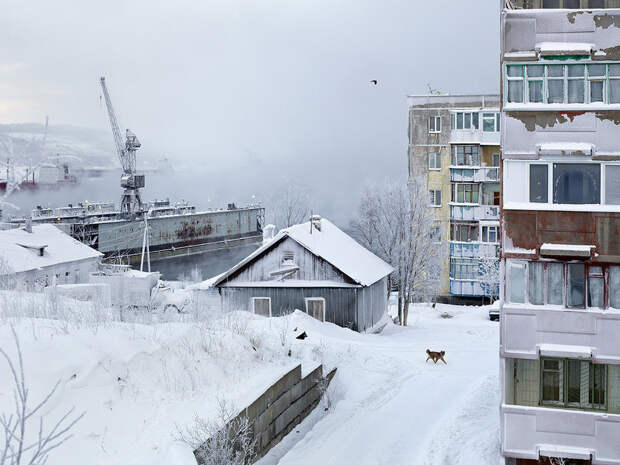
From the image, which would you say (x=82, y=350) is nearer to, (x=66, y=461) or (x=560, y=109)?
(x=66, y=461)

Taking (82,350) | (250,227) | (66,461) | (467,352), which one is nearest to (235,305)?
(467,352)

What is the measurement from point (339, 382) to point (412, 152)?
35894 mm

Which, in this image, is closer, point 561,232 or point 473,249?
point 561,232

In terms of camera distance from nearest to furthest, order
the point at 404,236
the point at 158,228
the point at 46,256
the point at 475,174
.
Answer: the point at 404,236
the point at 46,256
the point at 475,174
the point at 158,228

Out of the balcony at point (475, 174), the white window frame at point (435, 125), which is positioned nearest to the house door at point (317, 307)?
the balcony at point (475, 174)

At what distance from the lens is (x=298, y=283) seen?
33.8 meters

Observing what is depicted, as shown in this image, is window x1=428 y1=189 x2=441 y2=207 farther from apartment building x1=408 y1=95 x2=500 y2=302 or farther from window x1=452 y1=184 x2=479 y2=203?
window x1=452 y1=184 x2=479 y2=203

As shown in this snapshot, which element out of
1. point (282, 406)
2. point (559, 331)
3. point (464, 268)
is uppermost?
point (559, 331)

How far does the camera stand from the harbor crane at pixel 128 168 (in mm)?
114750

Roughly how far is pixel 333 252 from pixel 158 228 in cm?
7657

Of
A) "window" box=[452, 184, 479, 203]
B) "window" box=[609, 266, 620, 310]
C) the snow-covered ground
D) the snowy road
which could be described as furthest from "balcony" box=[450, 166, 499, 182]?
"window" box=[609, 266, 620, 310]

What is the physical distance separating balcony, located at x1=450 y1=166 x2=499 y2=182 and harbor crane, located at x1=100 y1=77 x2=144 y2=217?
70996 millimetres

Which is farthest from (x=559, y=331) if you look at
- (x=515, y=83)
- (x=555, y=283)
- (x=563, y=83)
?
(x=515, y=83)

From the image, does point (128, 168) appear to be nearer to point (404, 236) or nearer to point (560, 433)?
point (404, 236)
